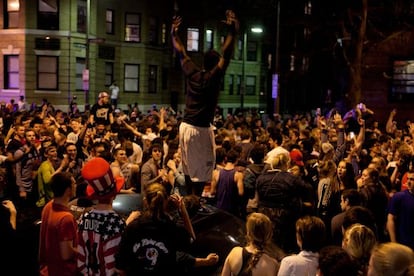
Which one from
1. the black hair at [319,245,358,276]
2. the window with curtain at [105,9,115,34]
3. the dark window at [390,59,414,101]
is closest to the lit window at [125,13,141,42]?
the window with curtain at [105,9,115,34]

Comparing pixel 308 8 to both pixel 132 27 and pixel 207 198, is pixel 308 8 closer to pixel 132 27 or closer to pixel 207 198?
pixel 132 27

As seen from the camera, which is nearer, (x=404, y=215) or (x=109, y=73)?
(x=404, y=215)

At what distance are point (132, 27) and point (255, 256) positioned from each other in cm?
3671

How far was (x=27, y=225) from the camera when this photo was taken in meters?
7.15

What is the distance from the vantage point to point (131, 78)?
40.3 metres

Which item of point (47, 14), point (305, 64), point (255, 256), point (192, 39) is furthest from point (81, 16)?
point (255, 256)

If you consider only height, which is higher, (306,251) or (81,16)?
(81,16)

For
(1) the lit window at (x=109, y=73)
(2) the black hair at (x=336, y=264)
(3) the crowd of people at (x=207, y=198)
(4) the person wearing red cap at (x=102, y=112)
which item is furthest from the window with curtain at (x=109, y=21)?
(2) the black hair at (x=336, y=264)

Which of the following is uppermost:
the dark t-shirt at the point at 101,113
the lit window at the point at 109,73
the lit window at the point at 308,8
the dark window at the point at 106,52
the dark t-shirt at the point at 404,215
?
the lit window at the point at 308,8

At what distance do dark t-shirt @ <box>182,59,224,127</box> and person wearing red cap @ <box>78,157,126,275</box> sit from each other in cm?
242

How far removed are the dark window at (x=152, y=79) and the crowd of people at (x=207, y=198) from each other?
91.5ft

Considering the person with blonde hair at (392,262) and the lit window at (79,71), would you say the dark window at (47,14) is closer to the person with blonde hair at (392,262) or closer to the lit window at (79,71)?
the lit window at (79,71)

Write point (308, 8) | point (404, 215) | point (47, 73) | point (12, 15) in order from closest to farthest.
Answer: point (404, 215) < point (12, 15) < point (47, 73) < point (308, 8)

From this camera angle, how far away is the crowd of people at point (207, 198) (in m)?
4.77
